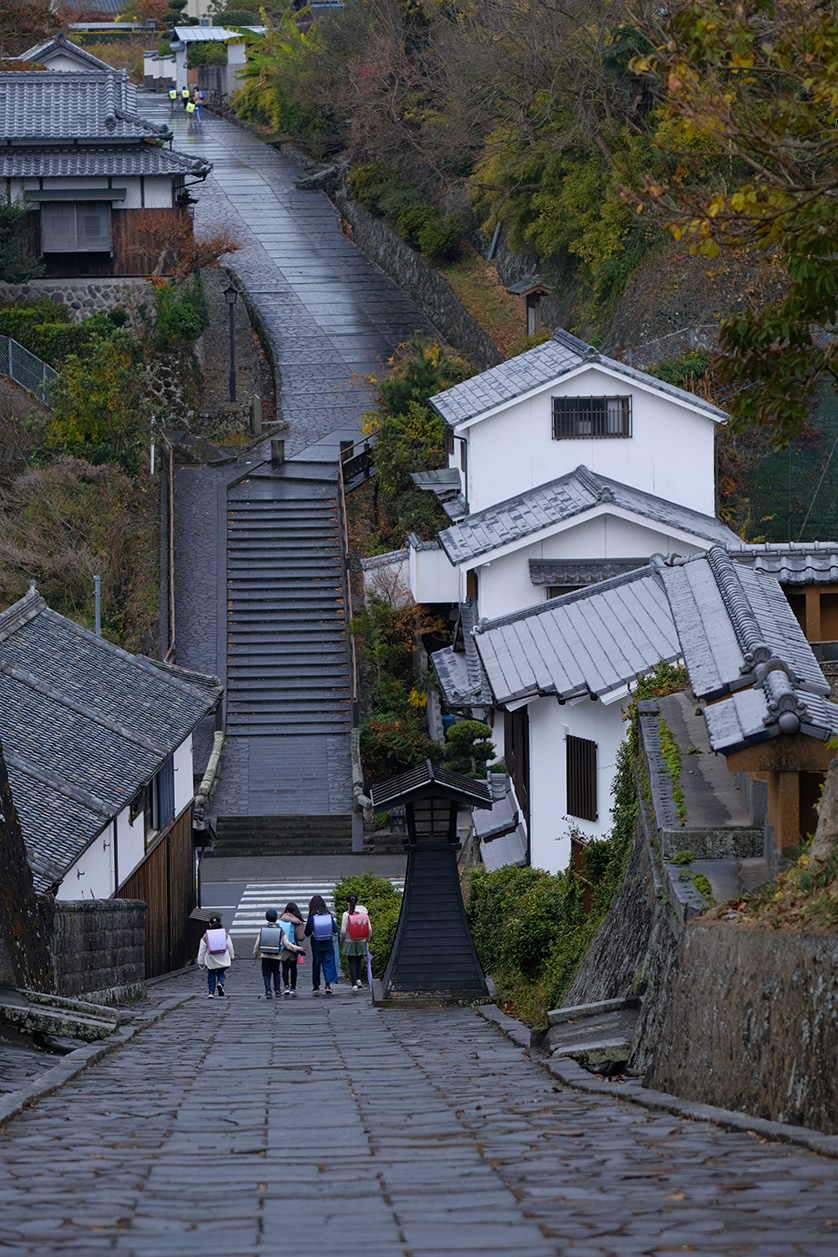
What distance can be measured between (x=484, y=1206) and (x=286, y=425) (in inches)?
1609

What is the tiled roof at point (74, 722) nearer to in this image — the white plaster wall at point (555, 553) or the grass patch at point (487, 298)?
the white plaster wall at point (555, 553)

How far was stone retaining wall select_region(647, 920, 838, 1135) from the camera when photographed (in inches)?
271

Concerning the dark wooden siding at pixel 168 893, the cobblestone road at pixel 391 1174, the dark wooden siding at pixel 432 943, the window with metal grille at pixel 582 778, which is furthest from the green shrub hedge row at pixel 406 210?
the cobblestone road at pixel 391 1174

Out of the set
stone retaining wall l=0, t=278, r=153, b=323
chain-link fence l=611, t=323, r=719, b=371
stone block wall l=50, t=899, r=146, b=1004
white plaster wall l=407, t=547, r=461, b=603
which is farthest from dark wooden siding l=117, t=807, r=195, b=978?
stone retaining wall l=0, t=278, r=153, b=323

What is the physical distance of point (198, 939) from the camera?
27.2 metres

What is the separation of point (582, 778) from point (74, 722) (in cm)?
760

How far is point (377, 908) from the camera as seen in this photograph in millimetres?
24219

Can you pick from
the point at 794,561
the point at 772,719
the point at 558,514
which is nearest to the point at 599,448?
the point at 558,514

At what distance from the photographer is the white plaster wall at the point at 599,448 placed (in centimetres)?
3091

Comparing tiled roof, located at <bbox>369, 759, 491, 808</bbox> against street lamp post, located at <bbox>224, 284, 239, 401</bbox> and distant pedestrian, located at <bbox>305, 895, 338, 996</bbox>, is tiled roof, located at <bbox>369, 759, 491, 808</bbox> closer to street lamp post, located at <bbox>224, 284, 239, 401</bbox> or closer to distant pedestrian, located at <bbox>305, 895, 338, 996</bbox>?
distant pedestrian, located at <bbox>305, 895, 338, 996</bbox>

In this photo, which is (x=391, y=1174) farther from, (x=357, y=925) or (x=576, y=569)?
(x=576, y=569)

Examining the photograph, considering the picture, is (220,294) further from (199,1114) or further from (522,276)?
(199,1114)

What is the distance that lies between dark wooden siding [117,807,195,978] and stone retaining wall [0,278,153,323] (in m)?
22.6

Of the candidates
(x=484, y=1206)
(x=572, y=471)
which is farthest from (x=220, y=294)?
(x=484, y=1206)
